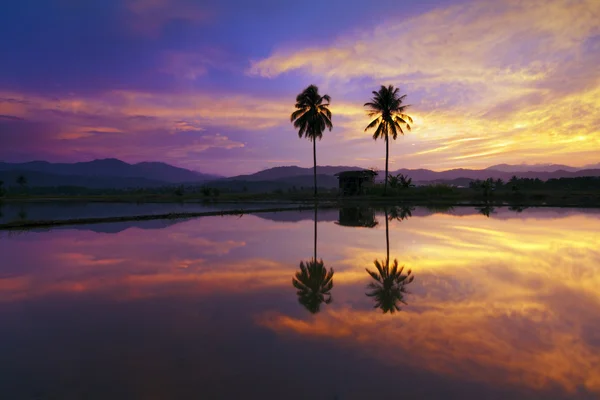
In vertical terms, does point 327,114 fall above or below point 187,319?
above

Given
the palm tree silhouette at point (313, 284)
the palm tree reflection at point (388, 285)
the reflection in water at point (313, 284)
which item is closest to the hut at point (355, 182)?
the palm tree reflection at point (388, 285)

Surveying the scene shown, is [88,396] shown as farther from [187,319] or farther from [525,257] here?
[525,257]

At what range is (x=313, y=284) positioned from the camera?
920 cm

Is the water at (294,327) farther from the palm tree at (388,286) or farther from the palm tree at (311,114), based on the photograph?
the palm tree at (311,114)

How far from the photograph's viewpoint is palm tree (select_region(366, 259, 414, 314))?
7592mm

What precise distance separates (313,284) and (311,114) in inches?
1598

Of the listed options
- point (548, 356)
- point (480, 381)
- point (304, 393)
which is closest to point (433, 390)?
point (480, 381)

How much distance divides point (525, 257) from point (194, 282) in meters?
11.1

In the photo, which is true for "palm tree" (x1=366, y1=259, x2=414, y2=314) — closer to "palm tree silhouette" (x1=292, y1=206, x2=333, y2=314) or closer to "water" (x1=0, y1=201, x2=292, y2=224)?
"palm tree silhouette" (x1=292, y1=206, x2=333, y2=314)

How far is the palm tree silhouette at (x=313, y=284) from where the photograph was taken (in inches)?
306

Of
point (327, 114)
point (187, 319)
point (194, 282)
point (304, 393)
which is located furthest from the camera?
point (327, 114)

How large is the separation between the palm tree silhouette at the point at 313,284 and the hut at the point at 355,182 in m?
40.6

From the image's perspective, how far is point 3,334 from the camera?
6.33 meters

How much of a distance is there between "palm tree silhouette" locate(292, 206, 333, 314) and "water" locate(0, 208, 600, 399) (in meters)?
0.12
